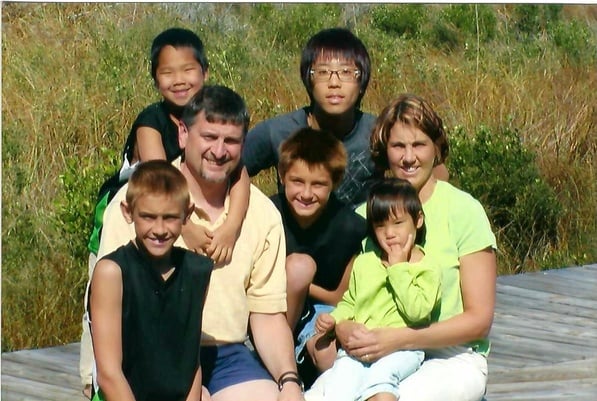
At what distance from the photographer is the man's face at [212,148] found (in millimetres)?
3900

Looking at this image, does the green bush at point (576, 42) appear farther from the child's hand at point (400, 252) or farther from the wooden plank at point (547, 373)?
the child's hand at point (400, 252)

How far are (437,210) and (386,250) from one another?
204 millimetres

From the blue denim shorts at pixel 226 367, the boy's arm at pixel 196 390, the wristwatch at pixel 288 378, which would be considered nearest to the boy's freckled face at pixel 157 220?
the boy's arm at pixel 196 390

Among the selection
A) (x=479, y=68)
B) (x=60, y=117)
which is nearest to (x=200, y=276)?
(x=60, y=117)

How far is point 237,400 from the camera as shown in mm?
3916

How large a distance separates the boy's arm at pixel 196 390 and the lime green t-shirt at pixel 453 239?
73 cm

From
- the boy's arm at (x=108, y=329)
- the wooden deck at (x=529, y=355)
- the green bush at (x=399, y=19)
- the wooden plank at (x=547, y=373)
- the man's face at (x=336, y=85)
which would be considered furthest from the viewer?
the green bush at (x=399, y=19)

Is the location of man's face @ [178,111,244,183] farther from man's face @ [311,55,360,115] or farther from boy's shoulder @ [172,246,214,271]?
man's face @ [311,55,360,115]

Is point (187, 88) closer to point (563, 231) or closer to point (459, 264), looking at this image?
point (459, 264)

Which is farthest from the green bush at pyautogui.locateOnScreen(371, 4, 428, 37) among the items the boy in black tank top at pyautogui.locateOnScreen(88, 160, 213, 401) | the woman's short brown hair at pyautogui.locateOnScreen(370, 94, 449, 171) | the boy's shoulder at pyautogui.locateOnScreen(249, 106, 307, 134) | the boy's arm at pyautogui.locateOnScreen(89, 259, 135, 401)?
the boy's arm at pyautogui.locateOnScreen(89, 259, 135, 401)

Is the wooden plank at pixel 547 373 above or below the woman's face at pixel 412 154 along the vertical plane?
below

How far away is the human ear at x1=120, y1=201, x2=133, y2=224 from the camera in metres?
3.70

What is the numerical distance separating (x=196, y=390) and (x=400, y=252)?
72 centimetres

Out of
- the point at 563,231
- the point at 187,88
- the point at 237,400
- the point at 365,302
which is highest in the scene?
the point at 187,88
